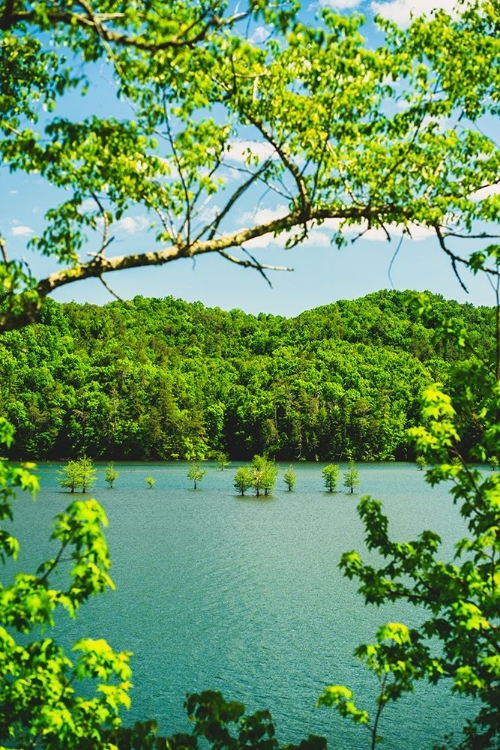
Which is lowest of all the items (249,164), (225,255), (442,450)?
(442,450)

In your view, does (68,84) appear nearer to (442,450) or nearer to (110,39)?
(110,39)

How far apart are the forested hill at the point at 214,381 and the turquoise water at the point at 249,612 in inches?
1816

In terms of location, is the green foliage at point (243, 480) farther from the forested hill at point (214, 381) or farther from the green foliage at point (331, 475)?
the forested hill at point (214, 381)

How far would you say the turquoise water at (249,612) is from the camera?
44.6ft

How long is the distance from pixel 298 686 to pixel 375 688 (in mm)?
1692

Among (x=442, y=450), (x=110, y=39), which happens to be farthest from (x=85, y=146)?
(x=442, y=450)

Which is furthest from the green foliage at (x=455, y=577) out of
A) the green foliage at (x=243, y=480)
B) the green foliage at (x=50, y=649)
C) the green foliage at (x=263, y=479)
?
the green foliage at (x=263, y=479)

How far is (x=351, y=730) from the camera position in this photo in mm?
12914

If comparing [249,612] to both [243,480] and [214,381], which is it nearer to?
[243,480]

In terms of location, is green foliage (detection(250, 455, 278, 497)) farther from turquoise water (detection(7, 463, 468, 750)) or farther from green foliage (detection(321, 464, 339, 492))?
turquoise water (detection(7, 463, 468, 750))

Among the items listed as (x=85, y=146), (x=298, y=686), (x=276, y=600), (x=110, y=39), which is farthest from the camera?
(x=276, y=600)

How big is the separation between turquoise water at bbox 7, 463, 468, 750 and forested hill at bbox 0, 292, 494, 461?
46.1 m

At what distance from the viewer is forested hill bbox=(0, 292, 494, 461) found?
94.6m

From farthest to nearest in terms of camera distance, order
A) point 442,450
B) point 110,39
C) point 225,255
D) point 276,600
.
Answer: point 276,600 < point 442,450 < point 225,255 < point 110,39
